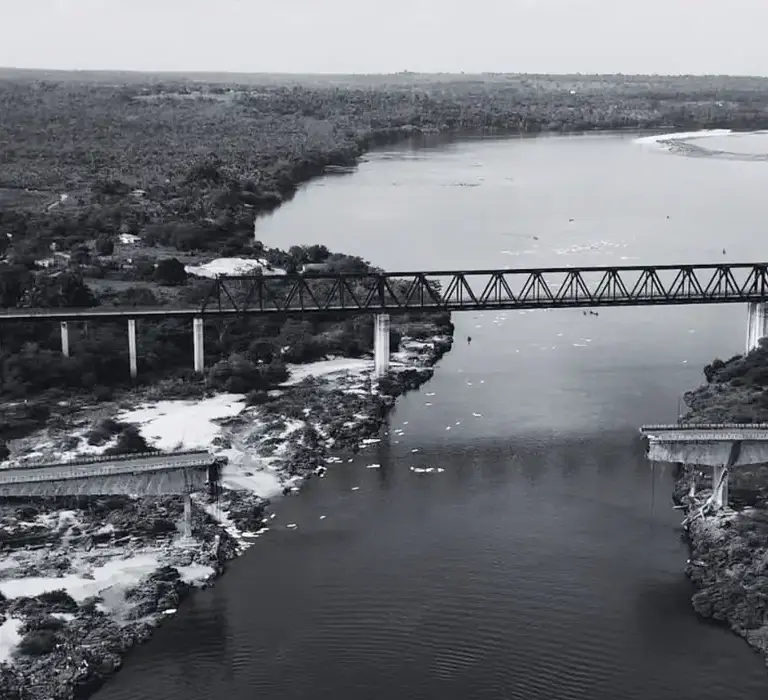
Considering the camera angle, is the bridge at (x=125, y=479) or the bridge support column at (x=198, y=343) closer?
the bridge at (x=125, y=479)

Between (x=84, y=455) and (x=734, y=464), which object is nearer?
(x=734, y=464)

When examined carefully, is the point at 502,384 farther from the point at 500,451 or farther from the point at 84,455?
the point at 84,455

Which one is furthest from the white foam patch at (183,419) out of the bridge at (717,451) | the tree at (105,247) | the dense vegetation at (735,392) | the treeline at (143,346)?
the tree at (105,247)

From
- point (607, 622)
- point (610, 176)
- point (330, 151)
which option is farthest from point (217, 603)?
point (330, 151)

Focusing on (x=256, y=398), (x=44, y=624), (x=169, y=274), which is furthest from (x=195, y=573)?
(x=169, y=274)

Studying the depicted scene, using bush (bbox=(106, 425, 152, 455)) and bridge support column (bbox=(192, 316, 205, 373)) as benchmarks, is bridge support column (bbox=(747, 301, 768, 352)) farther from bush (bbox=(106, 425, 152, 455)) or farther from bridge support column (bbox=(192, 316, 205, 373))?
bush (bbox=(106, 425, 152, 455))

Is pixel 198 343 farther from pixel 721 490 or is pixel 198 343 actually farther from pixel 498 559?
pixel 721 490

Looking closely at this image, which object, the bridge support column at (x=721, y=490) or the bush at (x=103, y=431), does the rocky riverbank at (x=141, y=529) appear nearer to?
the bush at (x=103, y=431)
